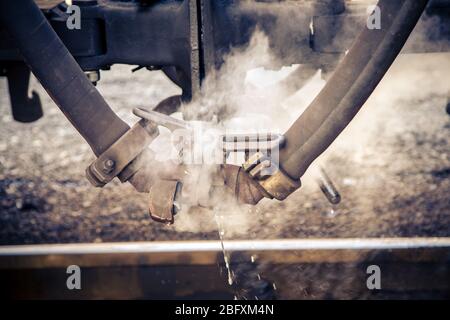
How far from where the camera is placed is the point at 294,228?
2.26 m

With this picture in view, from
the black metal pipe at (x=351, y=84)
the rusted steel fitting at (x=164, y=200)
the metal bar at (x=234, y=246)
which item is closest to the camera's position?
the black metal pipe at (x=351, y=84)

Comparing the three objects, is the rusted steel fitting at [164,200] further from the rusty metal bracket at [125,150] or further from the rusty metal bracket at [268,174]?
the rusty metal bracket at [268,174]

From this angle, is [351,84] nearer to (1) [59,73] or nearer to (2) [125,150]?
(2) [125,150]

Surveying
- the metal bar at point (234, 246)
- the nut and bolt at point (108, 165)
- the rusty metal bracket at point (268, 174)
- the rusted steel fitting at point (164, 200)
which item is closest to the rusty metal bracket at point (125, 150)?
the nut and bolt at point (108, 165)

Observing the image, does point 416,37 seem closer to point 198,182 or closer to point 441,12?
point 441,12

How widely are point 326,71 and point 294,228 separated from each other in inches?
38.2

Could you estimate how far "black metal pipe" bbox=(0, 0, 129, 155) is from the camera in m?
1.15

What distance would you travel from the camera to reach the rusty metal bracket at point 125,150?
1.26 metres

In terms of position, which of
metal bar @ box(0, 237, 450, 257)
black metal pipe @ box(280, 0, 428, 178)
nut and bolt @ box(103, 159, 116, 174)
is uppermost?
black metal pipe @ box(280, 0, 428, 178)

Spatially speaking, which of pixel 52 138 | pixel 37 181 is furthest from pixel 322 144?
pixel 52 138

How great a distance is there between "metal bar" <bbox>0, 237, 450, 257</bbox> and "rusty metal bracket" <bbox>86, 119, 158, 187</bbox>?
2.42 ft

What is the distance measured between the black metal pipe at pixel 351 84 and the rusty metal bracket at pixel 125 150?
42 cm

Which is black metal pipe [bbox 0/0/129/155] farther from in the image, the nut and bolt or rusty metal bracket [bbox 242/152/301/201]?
rusty metal bracket [bbox 242/152/301/201]

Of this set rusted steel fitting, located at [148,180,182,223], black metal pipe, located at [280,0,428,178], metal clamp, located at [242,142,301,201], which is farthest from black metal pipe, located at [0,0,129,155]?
black metal pipe, located at [280,0,428,178]
